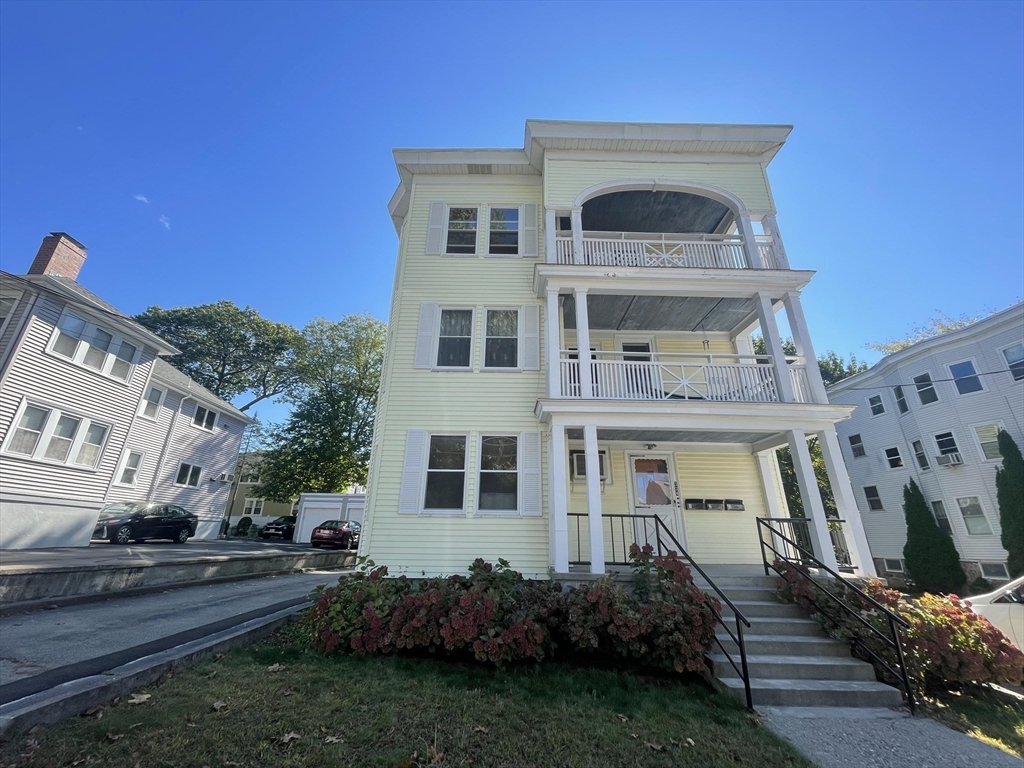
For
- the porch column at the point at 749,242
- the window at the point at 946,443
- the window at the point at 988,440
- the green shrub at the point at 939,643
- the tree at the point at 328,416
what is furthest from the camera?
the tree at the point at 328,416

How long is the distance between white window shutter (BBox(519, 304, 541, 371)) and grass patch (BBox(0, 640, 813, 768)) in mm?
6346

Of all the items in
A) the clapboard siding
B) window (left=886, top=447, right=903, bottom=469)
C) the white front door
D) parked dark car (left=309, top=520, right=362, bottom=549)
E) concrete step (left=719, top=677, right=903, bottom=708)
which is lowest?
concrete step (left=719, top=677, right=903, bottom=708)

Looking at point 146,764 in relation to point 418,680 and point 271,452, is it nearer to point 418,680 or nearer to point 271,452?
point 418,680

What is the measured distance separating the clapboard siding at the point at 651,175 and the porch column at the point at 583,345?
9.55 feet

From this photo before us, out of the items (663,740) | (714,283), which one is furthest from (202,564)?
(714,283)

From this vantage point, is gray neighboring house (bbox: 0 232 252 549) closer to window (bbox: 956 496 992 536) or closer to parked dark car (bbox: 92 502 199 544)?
parked dark car (bbox: 92 502 199 544)

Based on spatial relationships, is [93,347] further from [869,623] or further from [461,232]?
[869,623]

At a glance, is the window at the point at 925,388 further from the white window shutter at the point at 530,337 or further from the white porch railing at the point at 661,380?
the white window shutter at the point at 530,337

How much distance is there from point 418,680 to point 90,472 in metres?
18.3

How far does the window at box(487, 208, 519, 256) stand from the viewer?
11648 mm

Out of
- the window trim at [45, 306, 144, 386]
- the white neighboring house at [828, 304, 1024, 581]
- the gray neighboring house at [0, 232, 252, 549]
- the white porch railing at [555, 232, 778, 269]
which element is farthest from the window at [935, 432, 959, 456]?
the window trim at [45, 306, 144, 386]

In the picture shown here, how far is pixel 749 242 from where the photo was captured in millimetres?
10344

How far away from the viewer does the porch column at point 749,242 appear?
33.2ft

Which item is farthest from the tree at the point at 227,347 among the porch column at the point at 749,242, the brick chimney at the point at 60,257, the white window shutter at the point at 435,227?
the porch column at the point at 749,242
